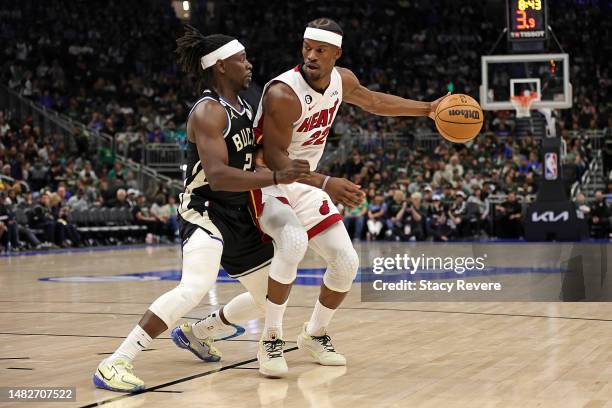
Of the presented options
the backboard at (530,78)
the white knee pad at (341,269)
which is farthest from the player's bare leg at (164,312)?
the backboard at (530,78)

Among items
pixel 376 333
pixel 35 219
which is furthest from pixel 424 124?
pixel 376 333

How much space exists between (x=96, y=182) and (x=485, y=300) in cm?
1373

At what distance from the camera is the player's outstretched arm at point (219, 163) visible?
498cm

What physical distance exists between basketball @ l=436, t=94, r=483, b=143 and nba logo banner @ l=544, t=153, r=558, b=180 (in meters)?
13.6

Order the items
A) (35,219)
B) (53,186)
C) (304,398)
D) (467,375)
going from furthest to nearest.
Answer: (53,186) → (35,219) → (467,375) → (304,398)

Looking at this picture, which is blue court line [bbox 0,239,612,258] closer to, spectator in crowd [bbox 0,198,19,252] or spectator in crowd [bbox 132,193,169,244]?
spectator in crowd [bbox 0,198,19,252]

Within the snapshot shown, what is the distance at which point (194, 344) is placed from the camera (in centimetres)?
580

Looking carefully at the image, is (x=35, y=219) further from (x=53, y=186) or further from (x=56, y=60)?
(x=56, y=60)

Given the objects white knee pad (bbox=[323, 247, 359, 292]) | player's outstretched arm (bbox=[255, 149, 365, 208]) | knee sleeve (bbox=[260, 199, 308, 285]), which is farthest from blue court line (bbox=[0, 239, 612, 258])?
player's outstretched arm (bbox=[255, 149, 365, 208])

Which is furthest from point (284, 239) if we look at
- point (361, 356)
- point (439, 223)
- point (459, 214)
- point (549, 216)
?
point (459, 214)

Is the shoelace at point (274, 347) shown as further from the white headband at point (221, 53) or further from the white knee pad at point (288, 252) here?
the white headband at point (221, 53)

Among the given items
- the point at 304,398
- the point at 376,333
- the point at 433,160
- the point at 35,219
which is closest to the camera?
the point at 304,398

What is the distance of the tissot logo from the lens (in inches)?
765

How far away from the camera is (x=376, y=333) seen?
7.01 meters
